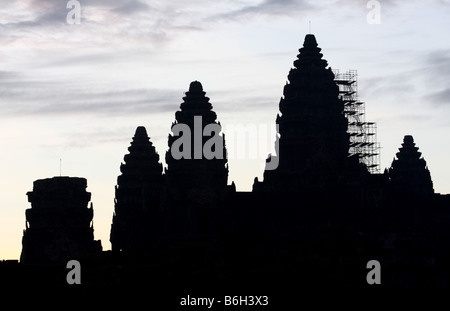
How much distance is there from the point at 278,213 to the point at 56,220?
89.4 ft

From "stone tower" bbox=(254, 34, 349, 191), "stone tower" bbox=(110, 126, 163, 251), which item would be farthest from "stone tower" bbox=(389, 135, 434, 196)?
"stone tower" bbox=(110, 126, 163, 251)

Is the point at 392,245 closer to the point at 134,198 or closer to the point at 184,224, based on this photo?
the point at 184,224

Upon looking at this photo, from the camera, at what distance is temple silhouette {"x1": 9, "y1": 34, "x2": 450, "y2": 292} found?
405 ft

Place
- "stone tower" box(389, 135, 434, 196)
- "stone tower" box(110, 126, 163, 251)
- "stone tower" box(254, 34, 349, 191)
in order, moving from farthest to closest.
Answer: "stone tower" box(389, 135, 434, 196) < "stone tower" box(254, 34, 349, 191) < "stone tower" box(110, 126, 163, 251)

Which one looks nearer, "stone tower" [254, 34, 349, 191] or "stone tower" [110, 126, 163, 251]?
"stone tower" [110, 126, 163, 251]

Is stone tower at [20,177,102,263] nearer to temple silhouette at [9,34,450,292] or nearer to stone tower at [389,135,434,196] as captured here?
temple silhouette at [9,34,450,292]

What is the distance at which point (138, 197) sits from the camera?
158 m

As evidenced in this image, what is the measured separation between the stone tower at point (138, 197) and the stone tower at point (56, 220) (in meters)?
3.16

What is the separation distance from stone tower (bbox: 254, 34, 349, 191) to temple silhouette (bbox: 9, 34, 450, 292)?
0.13 m

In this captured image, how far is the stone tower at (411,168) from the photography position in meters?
175

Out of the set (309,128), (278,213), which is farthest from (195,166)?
(309,128)

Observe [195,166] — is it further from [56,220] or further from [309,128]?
[56,220]

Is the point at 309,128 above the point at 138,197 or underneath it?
above

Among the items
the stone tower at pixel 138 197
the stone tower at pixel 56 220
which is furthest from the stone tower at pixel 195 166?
the stone tower at pixel 56 220
